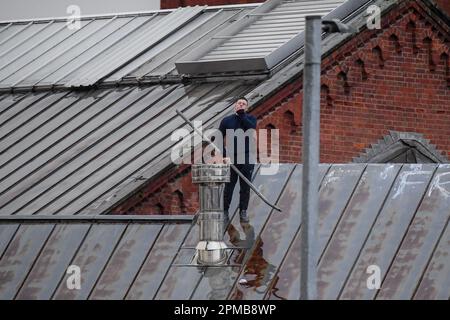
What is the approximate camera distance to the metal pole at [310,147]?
75.2 feet

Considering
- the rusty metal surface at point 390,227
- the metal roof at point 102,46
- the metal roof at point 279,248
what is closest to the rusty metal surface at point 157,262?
the metal roof at point 279,248

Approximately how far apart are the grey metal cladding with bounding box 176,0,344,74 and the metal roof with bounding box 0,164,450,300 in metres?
5.70

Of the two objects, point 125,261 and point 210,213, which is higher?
point 210,213

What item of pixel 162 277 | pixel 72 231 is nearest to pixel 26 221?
pixel 72 231

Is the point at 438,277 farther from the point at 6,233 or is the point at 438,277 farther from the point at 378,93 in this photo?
the point at 378,93

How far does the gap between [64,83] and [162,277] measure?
35.2 feet

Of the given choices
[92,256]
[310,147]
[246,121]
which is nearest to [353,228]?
[246,121]

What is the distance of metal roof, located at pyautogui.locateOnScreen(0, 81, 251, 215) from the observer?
110 feet

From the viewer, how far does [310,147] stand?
22.9 metres

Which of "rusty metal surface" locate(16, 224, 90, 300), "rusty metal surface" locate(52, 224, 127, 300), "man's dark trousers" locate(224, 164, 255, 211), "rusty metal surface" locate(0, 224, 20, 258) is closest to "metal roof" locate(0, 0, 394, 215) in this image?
"rusty metal surface" locate(0, 224, 20, 258)

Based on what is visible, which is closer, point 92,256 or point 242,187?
point 242,187

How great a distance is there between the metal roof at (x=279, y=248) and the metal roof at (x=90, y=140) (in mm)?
2384

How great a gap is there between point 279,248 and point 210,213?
1039mm
